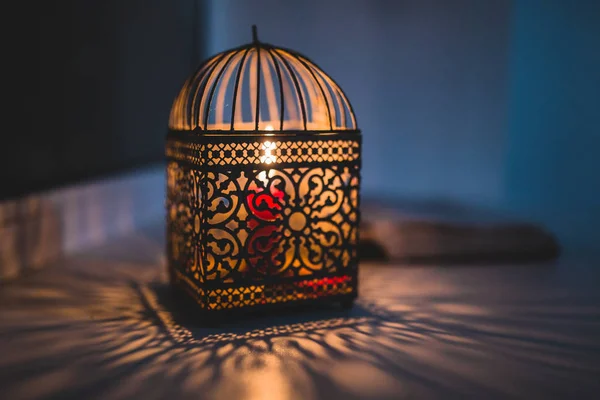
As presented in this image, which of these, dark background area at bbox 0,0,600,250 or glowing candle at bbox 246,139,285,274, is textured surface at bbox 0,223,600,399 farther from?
dark background area at bbox 0,0,600,250

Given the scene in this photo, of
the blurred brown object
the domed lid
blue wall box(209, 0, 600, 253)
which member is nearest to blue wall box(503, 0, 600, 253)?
blue wall box(209, 0, 600, 253)

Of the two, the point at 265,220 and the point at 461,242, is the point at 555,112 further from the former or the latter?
the point at 265,220

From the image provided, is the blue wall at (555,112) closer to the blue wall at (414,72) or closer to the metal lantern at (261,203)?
the blue wall at (414,72)

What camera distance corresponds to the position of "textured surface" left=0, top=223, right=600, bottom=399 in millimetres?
914

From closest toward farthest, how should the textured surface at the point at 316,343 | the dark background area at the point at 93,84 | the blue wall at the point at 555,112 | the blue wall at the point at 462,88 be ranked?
the textured surface at the point at 316,343
the dark background area at the point at 93,84
the blue wall at the point at 555,112
the blue wall at the point at 462,88

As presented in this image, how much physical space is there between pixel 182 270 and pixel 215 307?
0.58 feet

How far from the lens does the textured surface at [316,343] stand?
91cm

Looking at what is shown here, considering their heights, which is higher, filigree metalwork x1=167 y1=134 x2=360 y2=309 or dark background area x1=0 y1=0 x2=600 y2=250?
dark background area x1=0 y1=0 x2=600 y2=250

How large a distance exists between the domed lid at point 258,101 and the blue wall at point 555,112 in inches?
54.3

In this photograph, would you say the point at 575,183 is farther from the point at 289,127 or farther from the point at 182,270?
the point at 182,270

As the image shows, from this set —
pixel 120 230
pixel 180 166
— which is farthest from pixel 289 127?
pixel 120 230

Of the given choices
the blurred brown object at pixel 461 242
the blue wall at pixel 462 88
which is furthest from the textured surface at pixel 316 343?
the blue wall at pixel 462 88

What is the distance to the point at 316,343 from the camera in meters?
1.09

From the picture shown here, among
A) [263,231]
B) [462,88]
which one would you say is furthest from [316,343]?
[462,88]
